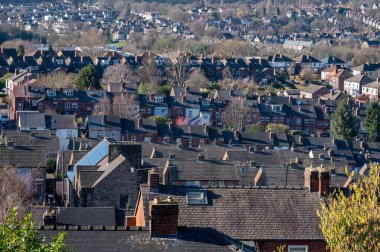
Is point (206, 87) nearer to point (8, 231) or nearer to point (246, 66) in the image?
point (246, 66)

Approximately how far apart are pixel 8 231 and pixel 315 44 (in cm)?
13616

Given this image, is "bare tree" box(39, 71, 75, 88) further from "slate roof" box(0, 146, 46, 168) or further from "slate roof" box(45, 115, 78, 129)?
"slate roof" box(0, 146, 46, 168)

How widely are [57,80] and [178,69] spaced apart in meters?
15.8

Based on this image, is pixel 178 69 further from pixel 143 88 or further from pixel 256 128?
pixel 256 128

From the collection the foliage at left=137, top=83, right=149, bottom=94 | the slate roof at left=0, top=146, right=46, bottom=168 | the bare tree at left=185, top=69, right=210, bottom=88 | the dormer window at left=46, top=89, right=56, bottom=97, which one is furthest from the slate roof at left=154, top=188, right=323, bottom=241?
the bare tree at left=185, top=69, right=210, bottom=88

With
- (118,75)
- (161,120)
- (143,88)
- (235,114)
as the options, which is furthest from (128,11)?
(161,120)

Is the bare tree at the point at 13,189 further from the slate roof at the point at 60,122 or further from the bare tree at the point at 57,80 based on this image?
the bare tree at the point at 57,80

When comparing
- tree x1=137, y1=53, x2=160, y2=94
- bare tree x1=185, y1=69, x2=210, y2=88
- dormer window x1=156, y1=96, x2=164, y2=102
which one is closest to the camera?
dormer window x1=156, y1=96, x2=164, y2=102

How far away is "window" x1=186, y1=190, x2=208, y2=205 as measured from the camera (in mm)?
18562

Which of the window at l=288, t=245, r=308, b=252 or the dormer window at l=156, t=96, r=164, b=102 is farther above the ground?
the window at l=288, t=245, r=308, b=252

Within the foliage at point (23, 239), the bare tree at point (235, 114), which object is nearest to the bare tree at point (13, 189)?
the foliage at point (23, 239)

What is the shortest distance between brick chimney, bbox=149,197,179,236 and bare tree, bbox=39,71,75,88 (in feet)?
194

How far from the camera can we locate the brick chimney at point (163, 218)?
15227 mm

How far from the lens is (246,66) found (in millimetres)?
95625
